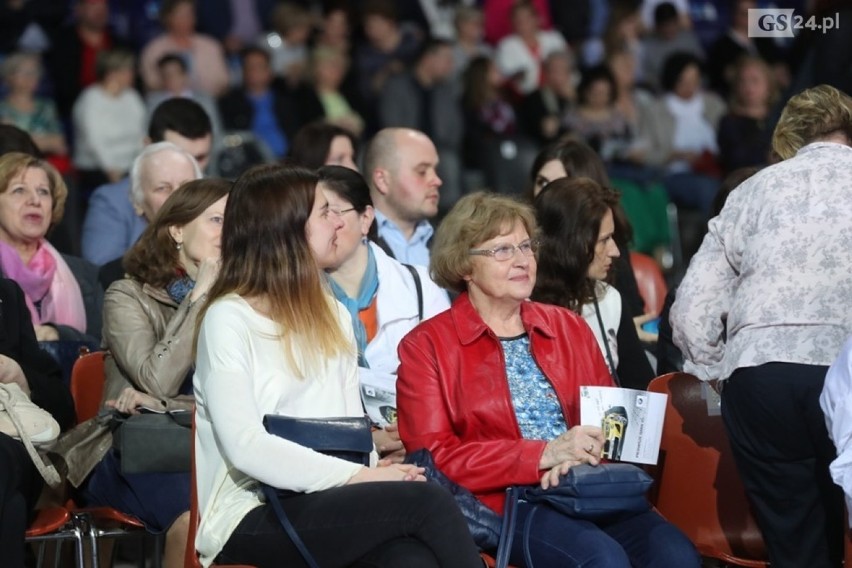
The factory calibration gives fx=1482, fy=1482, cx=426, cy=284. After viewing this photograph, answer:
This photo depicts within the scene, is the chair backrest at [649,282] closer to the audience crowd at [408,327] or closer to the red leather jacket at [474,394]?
the audience crowd at [408,327]

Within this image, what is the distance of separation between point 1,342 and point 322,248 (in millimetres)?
1415

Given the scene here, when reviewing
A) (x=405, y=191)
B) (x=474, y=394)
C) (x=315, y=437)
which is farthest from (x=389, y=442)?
(x=405, y=191)

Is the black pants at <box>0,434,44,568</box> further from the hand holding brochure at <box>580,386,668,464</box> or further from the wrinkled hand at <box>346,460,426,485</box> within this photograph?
the hand holding brochure at <box>580,386,668,464</box>

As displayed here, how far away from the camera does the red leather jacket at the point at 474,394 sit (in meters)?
4.60

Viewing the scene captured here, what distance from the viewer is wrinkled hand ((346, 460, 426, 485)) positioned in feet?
13.7

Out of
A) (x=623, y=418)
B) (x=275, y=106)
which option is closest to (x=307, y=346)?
(x=623, y=418)

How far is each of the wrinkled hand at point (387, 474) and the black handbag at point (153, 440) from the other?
943mm

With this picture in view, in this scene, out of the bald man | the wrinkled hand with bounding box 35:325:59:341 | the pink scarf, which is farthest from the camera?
the bald man

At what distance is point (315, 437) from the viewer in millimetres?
4156

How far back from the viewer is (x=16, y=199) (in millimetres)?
6215

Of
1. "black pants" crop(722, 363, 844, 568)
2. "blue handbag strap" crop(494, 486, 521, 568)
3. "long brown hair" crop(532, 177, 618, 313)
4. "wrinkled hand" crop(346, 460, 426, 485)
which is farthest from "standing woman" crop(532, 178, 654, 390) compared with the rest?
"wrinkled hand" crop(346, 460, 426, 485)

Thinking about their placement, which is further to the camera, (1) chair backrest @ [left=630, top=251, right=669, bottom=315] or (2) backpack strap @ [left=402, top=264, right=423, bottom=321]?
(1) chair backrest @ [left=630, top=251, right=669, bottom=315]

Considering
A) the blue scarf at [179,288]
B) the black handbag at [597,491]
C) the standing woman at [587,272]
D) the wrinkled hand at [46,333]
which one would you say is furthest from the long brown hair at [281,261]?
the wrinkled hand at [46,333]

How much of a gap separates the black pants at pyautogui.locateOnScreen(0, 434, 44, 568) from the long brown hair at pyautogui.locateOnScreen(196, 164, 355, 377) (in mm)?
855
